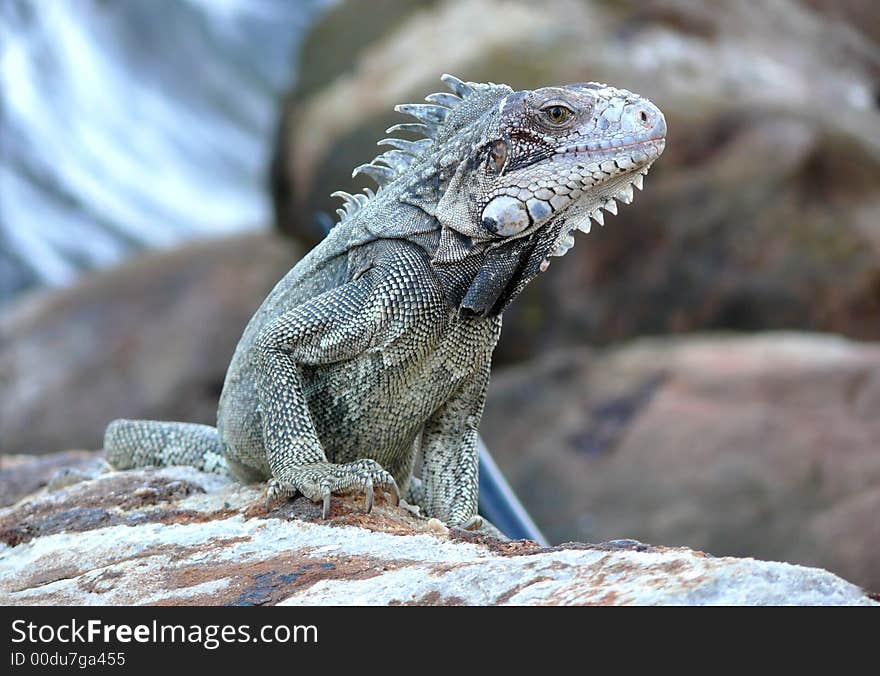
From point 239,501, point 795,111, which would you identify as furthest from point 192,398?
point 239,501

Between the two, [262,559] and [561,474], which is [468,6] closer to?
[561,474]

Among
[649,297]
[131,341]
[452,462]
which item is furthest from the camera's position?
[131,341]

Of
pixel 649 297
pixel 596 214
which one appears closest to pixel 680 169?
pixel 649 297

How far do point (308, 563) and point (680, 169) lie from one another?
14.8m

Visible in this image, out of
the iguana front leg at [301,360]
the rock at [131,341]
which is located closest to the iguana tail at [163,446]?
the iguana front leg at [301,360]

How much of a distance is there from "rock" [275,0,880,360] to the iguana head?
42.5ft

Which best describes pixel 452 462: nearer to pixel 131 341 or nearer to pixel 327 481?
pixel 327 481

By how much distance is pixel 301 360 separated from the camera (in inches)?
263

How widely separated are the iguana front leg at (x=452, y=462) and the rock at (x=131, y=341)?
1225cm

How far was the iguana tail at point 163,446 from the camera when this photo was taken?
26.8 feet

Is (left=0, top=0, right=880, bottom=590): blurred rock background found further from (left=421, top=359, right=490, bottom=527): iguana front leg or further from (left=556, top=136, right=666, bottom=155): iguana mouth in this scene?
(left=556, top=136, right=666, bottom=155): iguana mouth

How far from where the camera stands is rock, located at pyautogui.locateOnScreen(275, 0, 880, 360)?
19062mm

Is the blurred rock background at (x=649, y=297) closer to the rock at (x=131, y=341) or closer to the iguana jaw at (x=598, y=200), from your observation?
the rock at (x=131, y=341)
